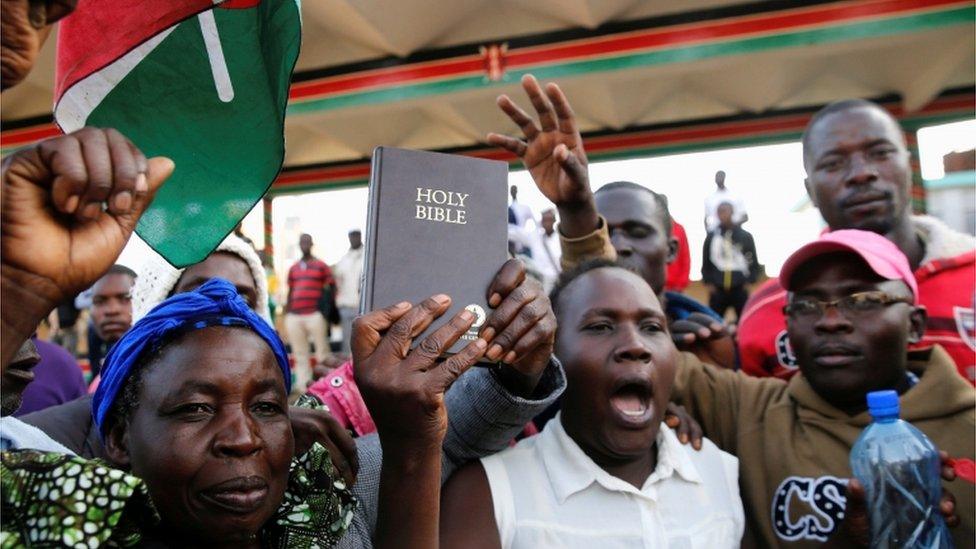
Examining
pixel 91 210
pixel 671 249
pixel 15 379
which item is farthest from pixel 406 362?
pixel 671 249

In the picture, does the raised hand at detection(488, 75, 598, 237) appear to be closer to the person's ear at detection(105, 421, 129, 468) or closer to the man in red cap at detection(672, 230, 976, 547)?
the man in red cap at detection(672, 230, 976, 547)

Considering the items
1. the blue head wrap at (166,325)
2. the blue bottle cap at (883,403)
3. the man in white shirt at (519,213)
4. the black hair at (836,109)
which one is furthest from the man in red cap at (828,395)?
the man in white shirt at (519,213)

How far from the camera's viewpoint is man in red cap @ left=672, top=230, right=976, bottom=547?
6.23ft

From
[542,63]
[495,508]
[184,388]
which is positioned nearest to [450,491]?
[495,508]

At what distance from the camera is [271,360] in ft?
4.55

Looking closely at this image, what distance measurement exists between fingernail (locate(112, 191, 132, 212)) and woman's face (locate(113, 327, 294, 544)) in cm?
51

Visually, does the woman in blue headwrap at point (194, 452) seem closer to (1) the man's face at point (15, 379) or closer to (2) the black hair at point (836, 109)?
(1) the man's face at point (15, 379)

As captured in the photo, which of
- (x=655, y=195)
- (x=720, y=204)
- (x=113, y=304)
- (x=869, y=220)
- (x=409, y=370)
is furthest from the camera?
(x=720, y=204)

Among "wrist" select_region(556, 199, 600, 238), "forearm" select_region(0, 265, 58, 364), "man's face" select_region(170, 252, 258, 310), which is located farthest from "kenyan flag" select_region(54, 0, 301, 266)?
"wrist" select_region(556, 199, 600, 238)

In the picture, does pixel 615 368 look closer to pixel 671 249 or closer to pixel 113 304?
pixel 671 249

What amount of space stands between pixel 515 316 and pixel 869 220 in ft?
5.76

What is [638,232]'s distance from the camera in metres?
2.82

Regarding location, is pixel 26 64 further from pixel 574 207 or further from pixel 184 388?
pixel 574 207

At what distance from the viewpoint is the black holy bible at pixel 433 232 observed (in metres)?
1.29
